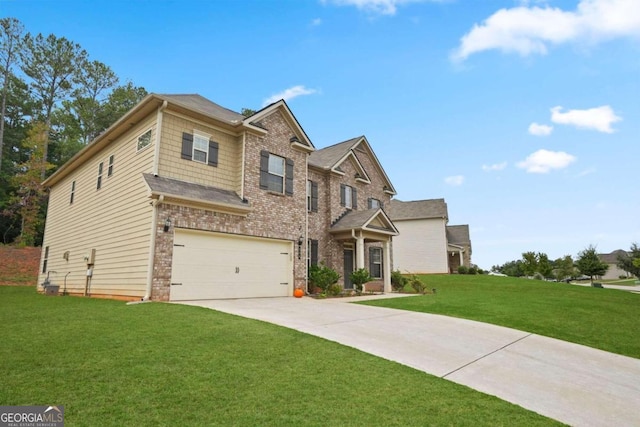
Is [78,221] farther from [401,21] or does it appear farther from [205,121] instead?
[401,21]

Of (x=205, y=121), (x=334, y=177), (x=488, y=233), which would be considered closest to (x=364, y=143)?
(x=334, y=177)

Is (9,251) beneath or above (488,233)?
beneath

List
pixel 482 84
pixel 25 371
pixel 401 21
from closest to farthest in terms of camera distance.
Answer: pixel 25 371 < pixel 401 21 < pixel 482 84

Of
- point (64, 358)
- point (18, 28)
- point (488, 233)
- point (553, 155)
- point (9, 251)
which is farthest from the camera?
point (488, 233)

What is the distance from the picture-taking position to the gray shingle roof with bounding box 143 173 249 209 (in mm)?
10586

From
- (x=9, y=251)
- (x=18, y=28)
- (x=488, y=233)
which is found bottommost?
(x=9, y=251)

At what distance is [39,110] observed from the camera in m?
34.6

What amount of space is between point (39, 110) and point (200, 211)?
34192 mm

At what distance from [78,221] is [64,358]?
13995mm

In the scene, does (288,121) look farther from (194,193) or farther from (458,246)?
(458,246)

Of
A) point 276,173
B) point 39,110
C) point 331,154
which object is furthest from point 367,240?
point 39,110

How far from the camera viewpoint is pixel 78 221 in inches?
627

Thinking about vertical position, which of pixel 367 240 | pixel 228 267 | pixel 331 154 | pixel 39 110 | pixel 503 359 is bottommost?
pixel 503 359

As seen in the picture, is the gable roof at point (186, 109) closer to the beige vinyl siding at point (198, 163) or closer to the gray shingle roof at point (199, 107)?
the gray shingle roof at point (199, 107)
